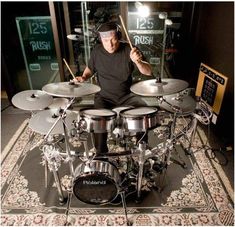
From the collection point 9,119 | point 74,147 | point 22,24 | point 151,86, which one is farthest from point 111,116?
point 22,24

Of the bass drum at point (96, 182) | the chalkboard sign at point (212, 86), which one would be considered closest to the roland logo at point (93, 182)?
the bass drum at point (96, 182)

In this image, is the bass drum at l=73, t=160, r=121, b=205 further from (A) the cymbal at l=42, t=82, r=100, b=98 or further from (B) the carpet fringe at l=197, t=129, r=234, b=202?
(B) the carpet fringe at l=197, t=129, r=234, b=202

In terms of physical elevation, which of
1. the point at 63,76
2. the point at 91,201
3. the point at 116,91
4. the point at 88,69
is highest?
the point at 88,69

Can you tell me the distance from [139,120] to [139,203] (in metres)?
0.76

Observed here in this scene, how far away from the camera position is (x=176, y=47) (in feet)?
11.3

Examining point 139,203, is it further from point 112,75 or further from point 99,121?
point 112,75

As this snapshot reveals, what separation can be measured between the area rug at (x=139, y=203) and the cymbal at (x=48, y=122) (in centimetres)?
52

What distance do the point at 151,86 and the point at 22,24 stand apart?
7.47ft

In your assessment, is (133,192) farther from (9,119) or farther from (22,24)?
(22,24)

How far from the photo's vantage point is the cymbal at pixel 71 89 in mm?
1634

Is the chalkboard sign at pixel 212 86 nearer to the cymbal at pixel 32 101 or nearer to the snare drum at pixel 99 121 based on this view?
the snare drum at pixel 99 121

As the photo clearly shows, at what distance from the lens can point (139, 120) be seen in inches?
58.6

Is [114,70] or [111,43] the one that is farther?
[114,70]

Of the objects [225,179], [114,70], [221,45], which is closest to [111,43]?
[114,70]
